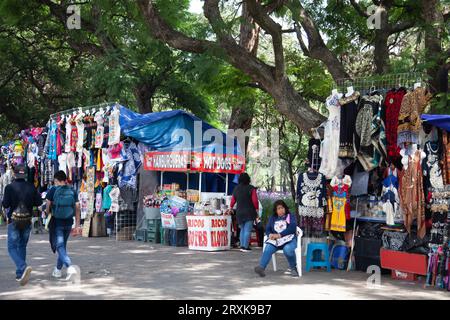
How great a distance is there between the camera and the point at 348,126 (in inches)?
391

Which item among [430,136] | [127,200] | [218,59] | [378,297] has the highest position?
[218,59]

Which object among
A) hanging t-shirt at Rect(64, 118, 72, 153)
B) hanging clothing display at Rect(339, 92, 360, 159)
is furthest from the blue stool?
hanging t-shirt at Rect(64, 118, 72, 153)

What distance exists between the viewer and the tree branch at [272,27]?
1227 cm

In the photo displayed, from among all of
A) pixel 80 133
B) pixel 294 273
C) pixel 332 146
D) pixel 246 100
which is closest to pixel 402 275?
pixel 294 273

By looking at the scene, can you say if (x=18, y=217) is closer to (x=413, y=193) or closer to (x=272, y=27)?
(x=413, y=193)

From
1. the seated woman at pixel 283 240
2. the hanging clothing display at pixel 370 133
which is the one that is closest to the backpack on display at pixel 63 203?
the seated woman at pixel 283 240

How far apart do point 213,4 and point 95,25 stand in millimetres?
5595

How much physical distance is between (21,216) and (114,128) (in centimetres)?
638

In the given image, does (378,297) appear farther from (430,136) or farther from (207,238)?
(207,238)

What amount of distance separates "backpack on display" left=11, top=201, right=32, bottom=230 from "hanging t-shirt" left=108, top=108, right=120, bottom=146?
6.12 meters

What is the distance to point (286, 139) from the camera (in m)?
24.0

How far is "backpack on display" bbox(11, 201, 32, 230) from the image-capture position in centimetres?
823

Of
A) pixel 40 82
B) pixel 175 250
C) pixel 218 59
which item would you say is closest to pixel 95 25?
pixel 218 59

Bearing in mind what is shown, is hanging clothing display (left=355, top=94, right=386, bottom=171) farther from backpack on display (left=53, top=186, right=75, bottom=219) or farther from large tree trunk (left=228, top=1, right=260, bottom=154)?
large tree trunk (left=228, top=1, right=260, bottom=154)
